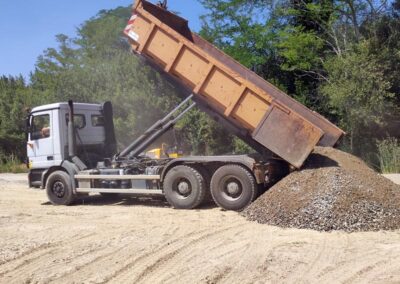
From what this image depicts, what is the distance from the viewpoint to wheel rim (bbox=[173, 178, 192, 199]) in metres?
10.3

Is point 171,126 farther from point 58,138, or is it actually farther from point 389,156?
point 389,156

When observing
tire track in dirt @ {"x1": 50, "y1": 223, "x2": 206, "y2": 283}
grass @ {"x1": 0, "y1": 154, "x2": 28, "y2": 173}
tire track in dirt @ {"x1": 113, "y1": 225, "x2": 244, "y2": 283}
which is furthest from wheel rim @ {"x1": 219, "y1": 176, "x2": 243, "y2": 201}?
grass @ {"x1": 0, "y1": 154, "x2": 28, "y2": 173}

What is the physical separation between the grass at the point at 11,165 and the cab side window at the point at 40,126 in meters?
13.0

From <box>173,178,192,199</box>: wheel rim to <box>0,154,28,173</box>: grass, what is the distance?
16024mm

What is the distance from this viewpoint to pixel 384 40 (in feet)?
58.9

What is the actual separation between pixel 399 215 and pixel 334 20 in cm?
1326

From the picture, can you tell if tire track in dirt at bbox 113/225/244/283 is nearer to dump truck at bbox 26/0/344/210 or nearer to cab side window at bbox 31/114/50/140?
dump truck at bbox 26/0/344/210

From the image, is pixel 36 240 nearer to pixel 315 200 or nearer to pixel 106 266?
pixel 106 266

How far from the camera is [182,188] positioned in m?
10.4

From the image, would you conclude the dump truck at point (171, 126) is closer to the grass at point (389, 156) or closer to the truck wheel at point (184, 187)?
the truck wheel at point (184, 187)

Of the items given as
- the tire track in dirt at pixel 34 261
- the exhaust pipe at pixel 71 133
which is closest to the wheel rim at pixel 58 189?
the exhaust pipe at pixel 71 133

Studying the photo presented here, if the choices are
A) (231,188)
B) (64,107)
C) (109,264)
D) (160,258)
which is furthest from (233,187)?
(64,107)

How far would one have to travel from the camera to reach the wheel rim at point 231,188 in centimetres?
971

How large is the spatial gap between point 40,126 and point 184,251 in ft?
23.0
